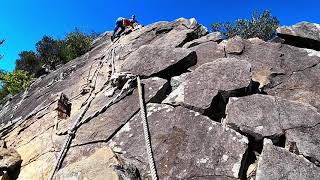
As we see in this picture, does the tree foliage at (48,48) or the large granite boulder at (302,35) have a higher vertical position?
the tree foliage at (48,48)

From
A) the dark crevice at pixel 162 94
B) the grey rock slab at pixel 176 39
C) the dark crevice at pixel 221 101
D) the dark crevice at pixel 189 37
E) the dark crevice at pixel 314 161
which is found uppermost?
the grey rock slab at pixel 176 39

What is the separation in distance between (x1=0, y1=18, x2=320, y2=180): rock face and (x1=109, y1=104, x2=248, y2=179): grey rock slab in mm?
19

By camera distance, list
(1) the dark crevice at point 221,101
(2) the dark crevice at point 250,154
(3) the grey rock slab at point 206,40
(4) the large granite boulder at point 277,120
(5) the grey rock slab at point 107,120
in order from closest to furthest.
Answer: (2) the dark crevice at point 250,154
(4) the large granite boulder at point 277,120
(5) the grey rock slab at point 107,120
(1) the dark crevice at point 221,101
(3) the grey rock slab at point 206,40

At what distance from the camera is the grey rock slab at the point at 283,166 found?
22.9 ft

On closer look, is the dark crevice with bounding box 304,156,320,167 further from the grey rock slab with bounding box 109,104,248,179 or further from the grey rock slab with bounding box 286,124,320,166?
the grey rock slab with bounding box 109,104,248,179

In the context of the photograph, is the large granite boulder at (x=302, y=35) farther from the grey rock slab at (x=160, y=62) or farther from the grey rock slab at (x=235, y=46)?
the grey rock slab at (x=160, y=62)

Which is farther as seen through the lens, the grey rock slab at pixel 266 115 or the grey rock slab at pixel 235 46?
the grey rock slab at pixel 235 46

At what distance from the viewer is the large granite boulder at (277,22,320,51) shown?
1258 centimetres

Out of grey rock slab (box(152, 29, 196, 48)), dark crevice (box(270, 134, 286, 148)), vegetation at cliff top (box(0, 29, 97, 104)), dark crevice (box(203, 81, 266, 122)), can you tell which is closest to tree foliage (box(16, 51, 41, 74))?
vegetation at cliff top (box(0, 29, 97, 104))

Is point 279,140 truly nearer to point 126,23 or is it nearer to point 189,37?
point 189,37

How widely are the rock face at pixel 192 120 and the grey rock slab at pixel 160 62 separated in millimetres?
27

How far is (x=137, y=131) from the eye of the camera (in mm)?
8609

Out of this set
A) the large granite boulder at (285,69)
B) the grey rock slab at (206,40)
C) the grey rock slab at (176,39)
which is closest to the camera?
the large granite boulder at (285,69)

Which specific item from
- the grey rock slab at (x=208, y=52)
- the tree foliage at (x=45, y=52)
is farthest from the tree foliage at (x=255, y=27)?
the grey rock slab at (x=208, y=52)
